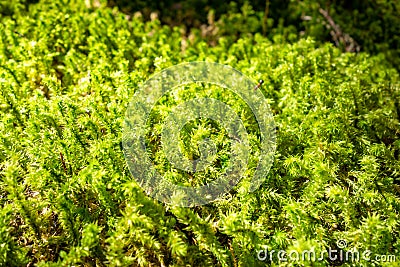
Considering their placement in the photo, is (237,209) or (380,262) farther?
(237,209)

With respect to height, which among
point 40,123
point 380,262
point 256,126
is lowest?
point 380,262

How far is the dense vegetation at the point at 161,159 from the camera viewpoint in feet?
5.73

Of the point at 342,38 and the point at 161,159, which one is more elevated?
the point at 161,159

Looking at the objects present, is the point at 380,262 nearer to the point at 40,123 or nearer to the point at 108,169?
the point at 108,169

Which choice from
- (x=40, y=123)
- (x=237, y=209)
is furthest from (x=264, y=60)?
(x=40, y=123)

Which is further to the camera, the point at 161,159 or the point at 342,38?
the point at 342,38

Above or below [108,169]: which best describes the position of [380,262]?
below

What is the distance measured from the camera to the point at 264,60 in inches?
110

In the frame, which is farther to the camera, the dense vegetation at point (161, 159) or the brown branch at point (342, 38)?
the brown branch at point (342, 38)

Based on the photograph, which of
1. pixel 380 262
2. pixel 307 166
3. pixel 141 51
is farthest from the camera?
pixel 141 51

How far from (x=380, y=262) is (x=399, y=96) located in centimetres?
143

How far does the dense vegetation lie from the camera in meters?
1.75

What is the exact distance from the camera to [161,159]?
2.01m

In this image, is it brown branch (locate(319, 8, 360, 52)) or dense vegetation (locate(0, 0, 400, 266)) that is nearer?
dense vegetation (locate(0, 0, 400, 266))
